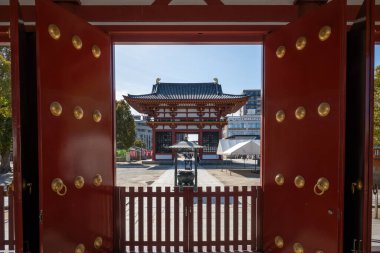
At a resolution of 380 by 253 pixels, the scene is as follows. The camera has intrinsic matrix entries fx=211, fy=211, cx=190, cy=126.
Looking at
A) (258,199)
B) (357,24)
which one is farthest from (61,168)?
(357,24)

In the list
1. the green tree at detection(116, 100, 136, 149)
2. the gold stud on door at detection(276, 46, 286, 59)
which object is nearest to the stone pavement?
the gold stud on door at detection(276, 46, 286, 59)

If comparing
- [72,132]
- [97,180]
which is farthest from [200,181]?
[72,132]

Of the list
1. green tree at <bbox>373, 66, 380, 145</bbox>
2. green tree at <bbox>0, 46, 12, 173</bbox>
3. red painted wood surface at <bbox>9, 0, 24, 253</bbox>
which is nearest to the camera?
red painted wood surface at <bbox>9, 0, 24, 253</bbox>

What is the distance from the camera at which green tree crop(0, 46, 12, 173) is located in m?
8.00

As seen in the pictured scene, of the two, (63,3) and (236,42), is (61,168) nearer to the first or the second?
(63,3)

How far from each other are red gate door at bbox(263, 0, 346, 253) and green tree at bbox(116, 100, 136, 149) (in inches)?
794

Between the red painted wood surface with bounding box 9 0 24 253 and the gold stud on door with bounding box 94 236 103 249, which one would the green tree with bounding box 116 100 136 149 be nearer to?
the gold stud on door with bounding box 94 236 103 249

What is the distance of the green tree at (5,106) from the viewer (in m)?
8.00

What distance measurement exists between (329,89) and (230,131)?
2301 inches

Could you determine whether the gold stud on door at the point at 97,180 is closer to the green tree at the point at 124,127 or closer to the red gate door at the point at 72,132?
the red gate door at the point at 72,132

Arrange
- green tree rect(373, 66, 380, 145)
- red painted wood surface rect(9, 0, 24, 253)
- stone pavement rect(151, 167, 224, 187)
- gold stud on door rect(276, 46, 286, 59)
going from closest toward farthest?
red painted wood surface rect(9, 0, 24, 253) < gold stud on door rect(276, 46, 286, 59) < green tree rect(373, 66, 380, 145) < stone pavement rect(151, 167, 224, 187)

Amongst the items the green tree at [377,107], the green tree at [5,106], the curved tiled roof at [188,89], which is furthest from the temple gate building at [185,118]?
the green tree at [377,107]

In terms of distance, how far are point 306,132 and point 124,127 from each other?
68.2 feet

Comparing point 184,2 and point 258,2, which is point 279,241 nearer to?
point 258,2
